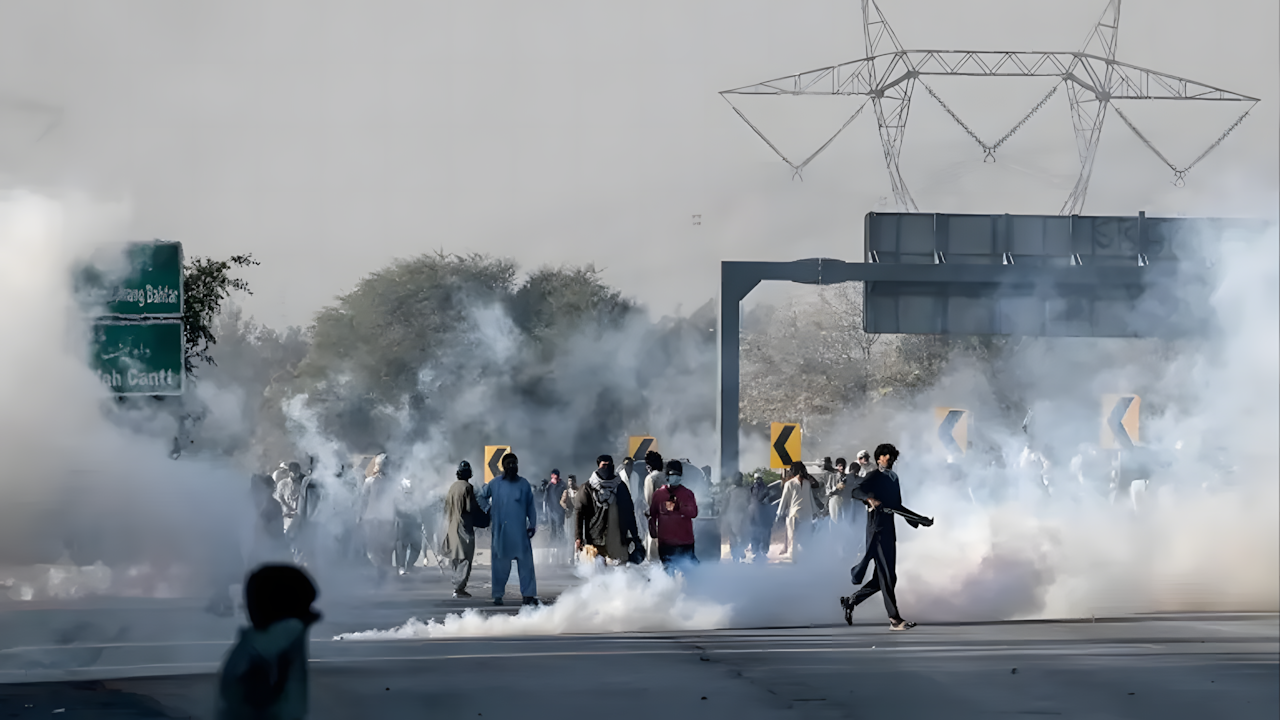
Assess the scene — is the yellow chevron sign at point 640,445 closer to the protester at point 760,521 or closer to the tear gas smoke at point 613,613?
the protester at point 760,521

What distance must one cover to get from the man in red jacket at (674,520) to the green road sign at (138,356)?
5.09 metres

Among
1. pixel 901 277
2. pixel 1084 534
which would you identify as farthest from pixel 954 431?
pixel 901 277

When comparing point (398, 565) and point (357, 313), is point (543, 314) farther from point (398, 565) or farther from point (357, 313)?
point (398, 565)

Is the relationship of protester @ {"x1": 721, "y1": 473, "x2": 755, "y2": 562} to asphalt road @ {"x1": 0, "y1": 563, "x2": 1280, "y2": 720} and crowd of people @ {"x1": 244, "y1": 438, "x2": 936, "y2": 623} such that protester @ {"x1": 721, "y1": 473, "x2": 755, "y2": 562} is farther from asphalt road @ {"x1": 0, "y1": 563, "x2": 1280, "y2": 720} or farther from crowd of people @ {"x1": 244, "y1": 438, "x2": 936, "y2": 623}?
asphalt road @ {"x1": 0, "y1": 563, "x2": 1280, "y2": 720}

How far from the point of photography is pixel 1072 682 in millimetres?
11617

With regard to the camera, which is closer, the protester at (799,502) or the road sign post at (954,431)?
the road sign post at (954,431)

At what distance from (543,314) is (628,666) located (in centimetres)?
5286

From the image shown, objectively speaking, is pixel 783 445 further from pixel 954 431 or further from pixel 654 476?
pixel 654 476

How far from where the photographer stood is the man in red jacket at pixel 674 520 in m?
17.0

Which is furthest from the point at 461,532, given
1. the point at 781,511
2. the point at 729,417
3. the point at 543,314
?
the point at 543,314

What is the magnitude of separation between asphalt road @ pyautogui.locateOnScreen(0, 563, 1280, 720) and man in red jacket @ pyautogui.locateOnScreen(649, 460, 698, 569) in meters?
1.51

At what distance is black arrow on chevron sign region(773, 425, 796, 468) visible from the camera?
86.7ft

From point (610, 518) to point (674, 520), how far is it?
0.70 m

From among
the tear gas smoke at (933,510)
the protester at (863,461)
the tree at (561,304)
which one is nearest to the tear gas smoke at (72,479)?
the tear gas smoke at (933,510)
